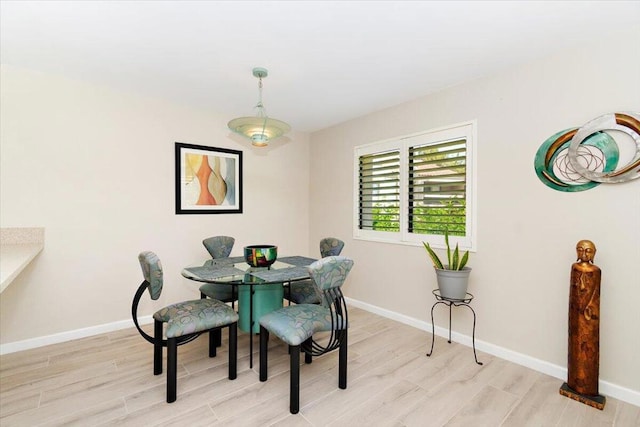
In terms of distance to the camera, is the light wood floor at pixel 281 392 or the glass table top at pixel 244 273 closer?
the light wood floor at pixel 281 392

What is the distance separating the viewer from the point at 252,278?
221 centimetres

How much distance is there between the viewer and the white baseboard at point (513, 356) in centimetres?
201

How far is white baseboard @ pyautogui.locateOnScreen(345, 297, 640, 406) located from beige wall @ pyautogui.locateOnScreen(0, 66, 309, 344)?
2.30 metres

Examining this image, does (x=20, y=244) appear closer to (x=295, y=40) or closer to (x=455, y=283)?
(x=295, y=40)

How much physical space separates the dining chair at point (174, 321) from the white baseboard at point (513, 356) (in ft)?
6.29

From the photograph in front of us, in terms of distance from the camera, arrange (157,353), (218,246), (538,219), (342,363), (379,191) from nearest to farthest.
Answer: (342,363) → (157,353) → (538,219) → (218,246) → (379,191)

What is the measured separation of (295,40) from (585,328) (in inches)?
108

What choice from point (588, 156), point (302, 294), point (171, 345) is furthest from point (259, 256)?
point (588, 156)

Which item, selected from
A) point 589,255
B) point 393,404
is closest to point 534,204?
point 589,255

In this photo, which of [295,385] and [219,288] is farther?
[219,288]

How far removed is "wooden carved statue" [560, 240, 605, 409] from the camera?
1951mm

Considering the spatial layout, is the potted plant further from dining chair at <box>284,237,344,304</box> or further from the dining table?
the dining table

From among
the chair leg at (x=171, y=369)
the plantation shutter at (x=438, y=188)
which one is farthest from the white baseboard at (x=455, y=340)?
the chair leg at (x=171, y=369)

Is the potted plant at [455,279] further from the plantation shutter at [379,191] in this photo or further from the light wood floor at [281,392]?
the plantation shutter at [379,191]
